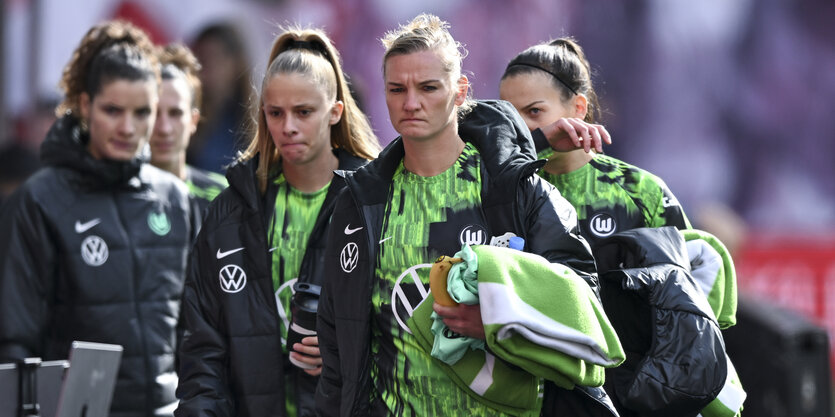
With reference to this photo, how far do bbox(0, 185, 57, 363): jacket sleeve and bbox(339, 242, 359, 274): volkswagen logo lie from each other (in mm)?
1869

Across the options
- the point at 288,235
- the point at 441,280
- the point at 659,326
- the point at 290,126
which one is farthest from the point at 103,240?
the point at 659,326

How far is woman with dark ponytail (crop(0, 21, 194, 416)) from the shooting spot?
17.8ft

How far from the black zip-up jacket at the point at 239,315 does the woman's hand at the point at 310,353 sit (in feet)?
0.37

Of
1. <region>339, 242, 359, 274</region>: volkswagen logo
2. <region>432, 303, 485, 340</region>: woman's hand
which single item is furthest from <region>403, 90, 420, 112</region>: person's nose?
<region>432, 303, 485, 340</region>: woman's hand

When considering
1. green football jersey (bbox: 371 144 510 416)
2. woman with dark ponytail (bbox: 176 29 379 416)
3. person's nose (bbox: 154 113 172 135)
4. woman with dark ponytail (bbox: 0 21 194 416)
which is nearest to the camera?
green football jersey (bbox: 371 144 510 416)

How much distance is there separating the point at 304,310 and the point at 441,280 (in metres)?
0.98

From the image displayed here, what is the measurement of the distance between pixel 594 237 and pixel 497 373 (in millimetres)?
954

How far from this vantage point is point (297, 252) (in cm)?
472

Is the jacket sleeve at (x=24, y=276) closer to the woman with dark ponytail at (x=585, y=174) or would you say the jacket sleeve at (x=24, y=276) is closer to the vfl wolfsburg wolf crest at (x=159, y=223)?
→ the vfl wolfsburg wolf crest at (x=159, y=223)

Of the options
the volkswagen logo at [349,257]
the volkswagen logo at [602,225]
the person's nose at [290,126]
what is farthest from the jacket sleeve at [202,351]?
the volkswagen logo at [602,225]

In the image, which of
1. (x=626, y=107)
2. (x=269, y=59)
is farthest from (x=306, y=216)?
(x=626, y=107)

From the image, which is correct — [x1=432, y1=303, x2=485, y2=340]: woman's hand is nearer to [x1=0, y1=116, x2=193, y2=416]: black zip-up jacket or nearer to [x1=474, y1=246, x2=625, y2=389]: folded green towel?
[x1=474, y1=246, x2=625, y2=389]: folded green towel

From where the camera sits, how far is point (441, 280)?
358 cm

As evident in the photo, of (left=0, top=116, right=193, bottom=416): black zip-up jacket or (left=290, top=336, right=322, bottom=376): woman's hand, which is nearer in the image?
(left=290, top=336, right=322, bottom=376): woman's hand
